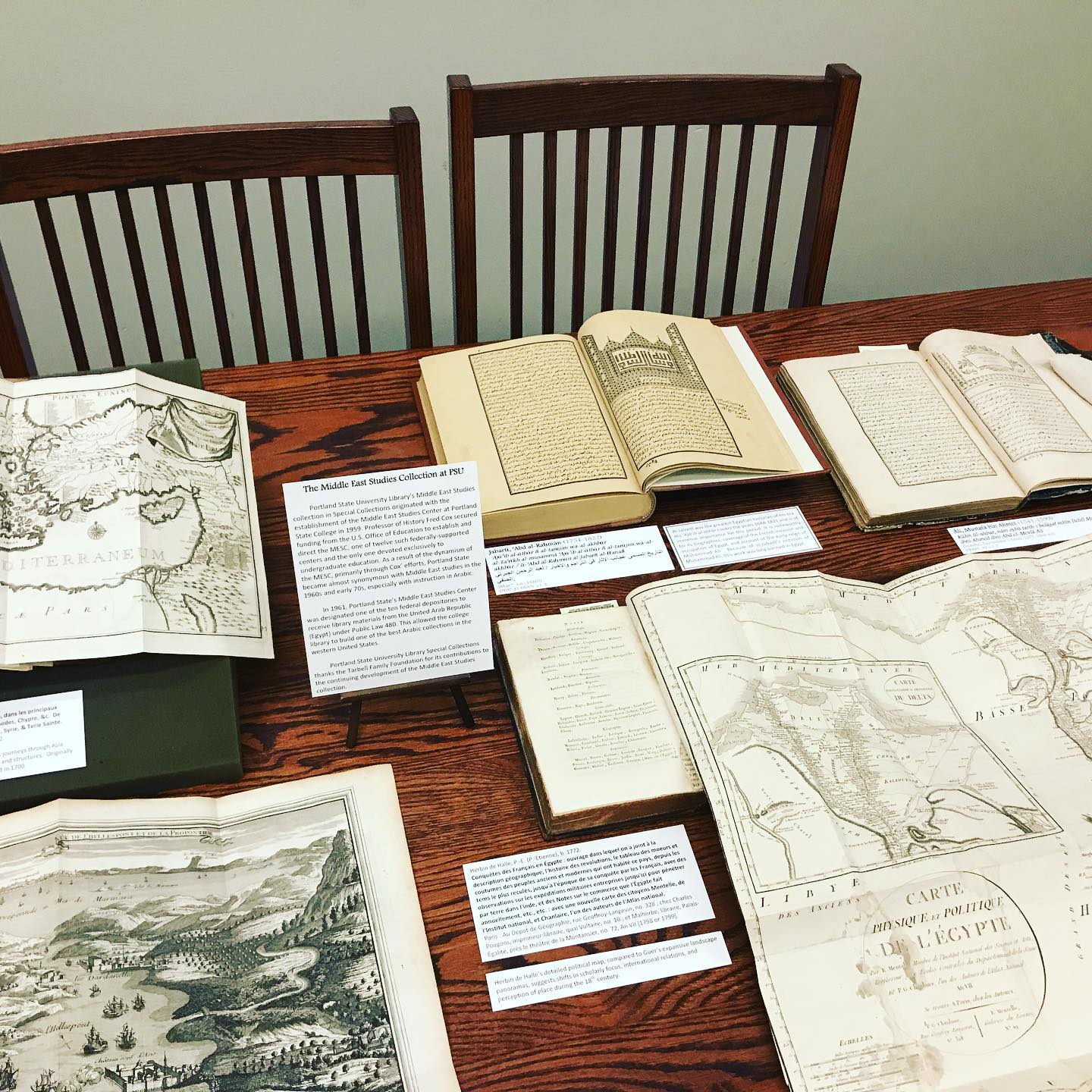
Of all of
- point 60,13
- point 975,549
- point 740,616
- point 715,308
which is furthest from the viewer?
point 715,308

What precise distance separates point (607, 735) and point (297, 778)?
237mm

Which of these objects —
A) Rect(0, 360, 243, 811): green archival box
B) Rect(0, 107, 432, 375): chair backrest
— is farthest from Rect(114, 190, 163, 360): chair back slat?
Rect(0, 360, 243, 811): green archival box

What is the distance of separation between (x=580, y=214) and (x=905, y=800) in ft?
2.81

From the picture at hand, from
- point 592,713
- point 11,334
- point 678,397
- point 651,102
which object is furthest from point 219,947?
point 651,102

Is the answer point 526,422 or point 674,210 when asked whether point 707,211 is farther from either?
point 526,422

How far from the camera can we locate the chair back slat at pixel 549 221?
126 cm

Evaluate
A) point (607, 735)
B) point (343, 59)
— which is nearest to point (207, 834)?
point (607, 735)

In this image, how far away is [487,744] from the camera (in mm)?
815

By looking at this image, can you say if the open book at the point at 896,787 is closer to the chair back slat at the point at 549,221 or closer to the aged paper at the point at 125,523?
the aged paper at the point at 125,523

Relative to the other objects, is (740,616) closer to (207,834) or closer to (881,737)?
(881,737)

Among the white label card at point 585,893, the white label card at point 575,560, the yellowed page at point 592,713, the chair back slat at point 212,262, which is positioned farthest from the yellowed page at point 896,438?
the chair back slat at point 212,262

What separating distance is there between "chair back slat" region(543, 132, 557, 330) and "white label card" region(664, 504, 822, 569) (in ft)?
1.52

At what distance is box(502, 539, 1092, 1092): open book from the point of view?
0.64 metres

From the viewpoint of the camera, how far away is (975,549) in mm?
991
